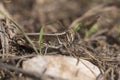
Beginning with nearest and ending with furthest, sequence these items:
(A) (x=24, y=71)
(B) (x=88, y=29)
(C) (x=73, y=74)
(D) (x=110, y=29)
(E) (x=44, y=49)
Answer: (A) (x=24, y=71), (C) (x=73, y=74), (E) (x=44, y=49), (B) (x=88, y=29), (D) (x=110, y=29)

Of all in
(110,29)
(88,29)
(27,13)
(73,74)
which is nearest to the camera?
(73,74)

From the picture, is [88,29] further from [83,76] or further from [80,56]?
[83,76]

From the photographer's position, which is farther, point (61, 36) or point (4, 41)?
point (61, 36)

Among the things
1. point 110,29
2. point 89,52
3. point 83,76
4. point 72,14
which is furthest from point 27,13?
point 83,76

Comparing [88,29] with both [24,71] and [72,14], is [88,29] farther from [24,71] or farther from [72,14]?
[24,71]

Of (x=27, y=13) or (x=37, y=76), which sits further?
(x=27, y=13)

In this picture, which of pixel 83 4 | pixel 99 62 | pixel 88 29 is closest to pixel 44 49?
pixel 99 62

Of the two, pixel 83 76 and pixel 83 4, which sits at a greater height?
pixel 83 4
